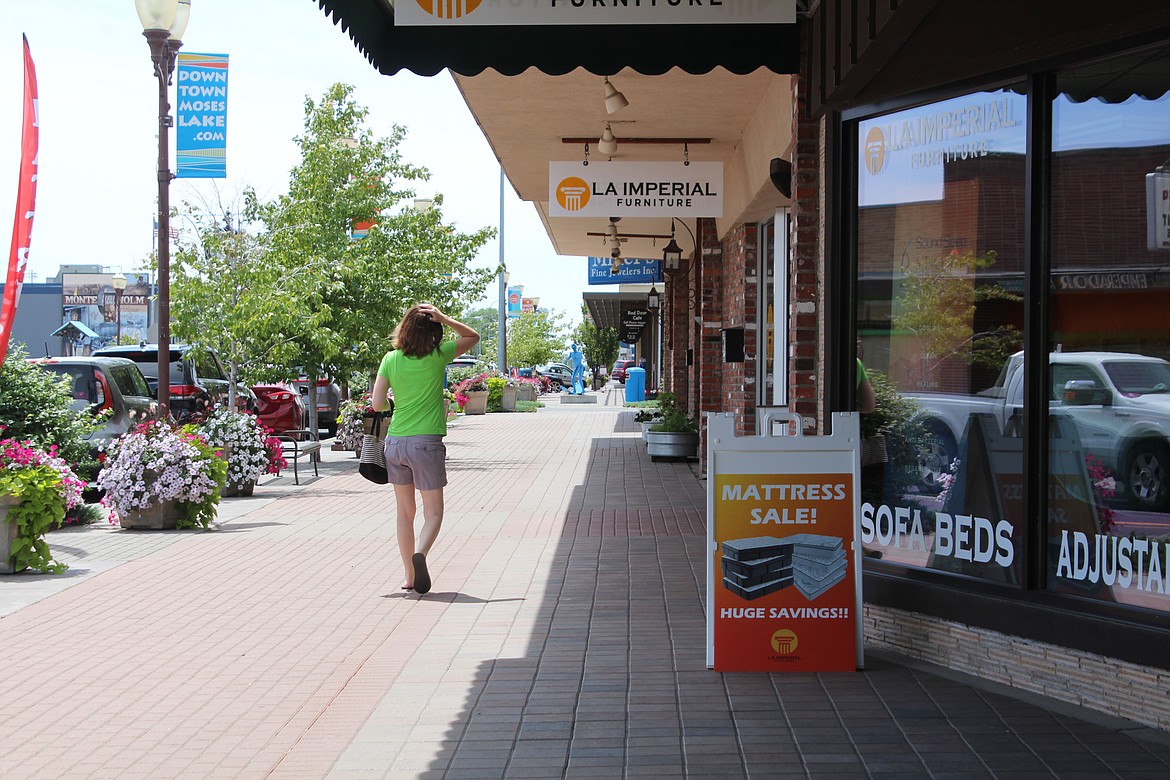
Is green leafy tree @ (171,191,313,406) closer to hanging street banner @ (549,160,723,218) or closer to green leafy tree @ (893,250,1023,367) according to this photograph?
hanging street banner @ (549,160,723,218)

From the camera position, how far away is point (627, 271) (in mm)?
28359

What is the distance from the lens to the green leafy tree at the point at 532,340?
66438mm

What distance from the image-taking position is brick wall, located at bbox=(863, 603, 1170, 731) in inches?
197

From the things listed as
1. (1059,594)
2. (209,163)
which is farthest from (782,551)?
(209,163)

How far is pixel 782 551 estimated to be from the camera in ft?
19.4

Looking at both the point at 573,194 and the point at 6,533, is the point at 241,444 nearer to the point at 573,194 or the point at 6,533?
the point at 573,194

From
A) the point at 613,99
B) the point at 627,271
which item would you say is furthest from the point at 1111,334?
the point at 627,271

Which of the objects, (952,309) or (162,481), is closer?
(952,309)

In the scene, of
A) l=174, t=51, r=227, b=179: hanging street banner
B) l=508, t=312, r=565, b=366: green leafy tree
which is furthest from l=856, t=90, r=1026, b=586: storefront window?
l=508, t=312, r=565, b=366: green leafy tree

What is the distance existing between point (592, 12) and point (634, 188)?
5.60m

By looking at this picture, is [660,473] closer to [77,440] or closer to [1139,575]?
[77,440]

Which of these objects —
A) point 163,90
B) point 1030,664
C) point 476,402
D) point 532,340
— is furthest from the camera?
point 532,340

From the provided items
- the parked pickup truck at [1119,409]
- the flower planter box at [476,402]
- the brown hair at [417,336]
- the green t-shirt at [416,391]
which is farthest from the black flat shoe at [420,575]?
the flower planter box at [476,402]

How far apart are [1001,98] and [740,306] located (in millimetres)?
8155
